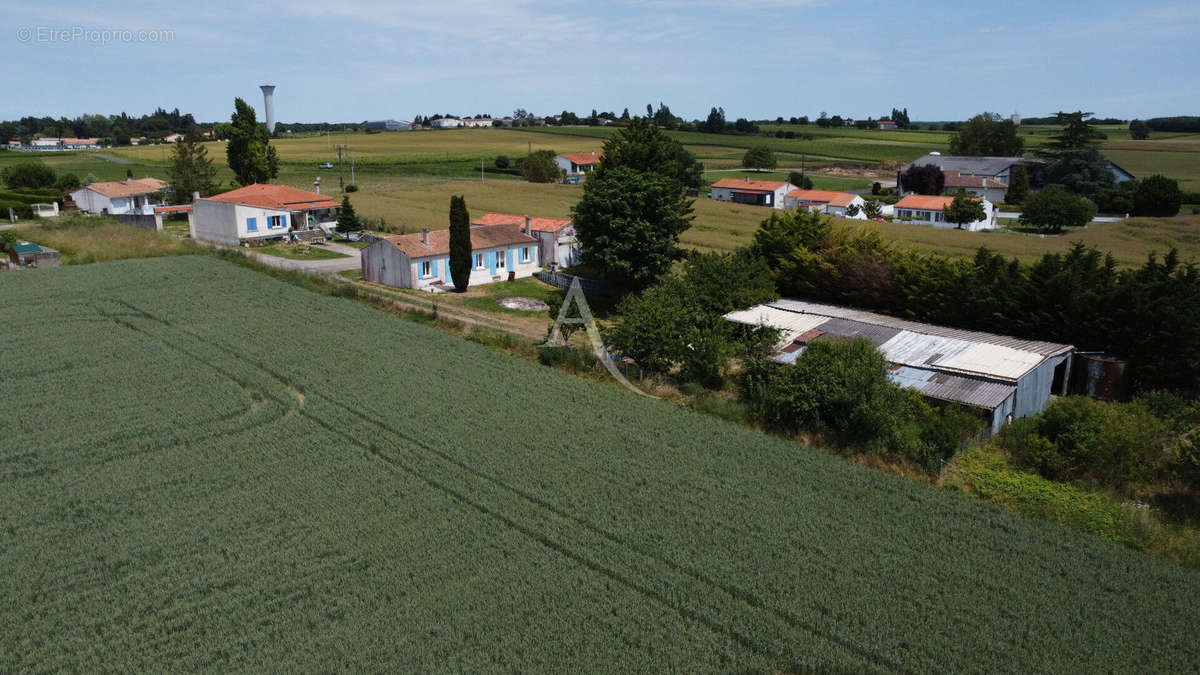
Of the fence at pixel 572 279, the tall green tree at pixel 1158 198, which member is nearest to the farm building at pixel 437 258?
the fence at pixel 572 279

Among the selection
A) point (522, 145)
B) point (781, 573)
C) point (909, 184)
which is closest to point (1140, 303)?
point (781, 573)

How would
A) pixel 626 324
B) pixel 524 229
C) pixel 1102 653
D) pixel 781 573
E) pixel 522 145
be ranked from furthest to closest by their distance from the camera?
pixel 522 145, pixel 524 229, pixel 626 324, pixel 781 573, pixel 1102 653

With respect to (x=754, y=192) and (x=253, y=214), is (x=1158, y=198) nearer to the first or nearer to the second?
(x=754, y=192)

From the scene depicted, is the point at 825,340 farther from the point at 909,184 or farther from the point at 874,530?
the point at 909,184

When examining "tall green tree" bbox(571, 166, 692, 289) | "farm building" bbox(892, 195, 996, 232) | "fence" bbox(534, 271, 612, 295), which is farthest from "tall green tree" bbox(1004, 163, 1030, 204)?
"fence" bbox(534, 271, 612, 295)

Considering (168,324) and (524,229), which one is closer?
(168,324)

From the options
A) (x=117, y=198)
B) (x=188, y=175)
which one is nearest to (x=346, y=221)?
(x=188, y=175)

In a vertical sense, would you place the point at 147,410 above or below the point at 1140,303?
below

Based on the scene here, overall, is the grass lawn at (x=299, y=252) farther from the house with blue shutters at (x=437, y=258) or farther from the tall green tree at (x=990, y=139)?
the tall green tree at (x=990, y=139)

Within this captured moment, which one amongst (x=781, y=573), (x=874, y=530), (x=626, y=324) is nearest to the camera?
(x=781, y=573)
